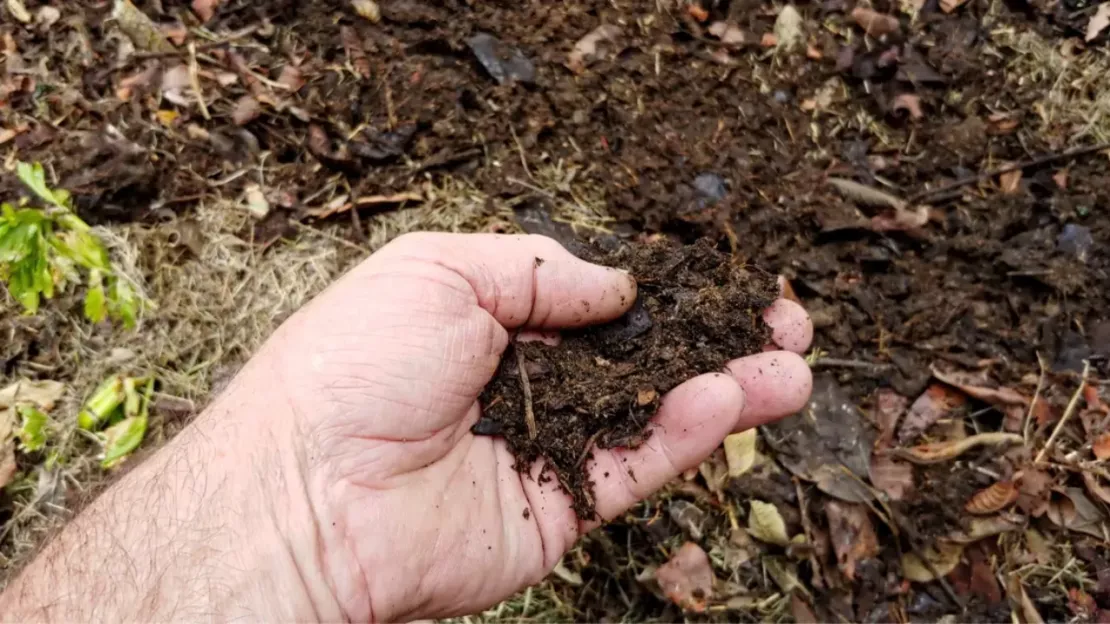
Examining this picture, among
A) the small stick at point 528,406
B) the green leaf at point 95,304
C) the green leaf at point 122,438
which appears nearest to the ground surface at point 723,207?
the green leaf at point 122,438

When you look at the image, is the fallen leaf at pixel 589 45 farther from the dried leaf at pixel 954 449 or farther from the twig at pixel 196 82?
the dried leaf at pixel 954 449

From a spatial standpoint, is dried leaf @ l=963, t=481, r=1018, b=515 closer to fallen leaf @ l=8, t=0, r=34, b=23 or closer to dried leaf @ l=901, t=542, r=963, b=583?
dried leaf @ l=901, t=542, r=963, b=583

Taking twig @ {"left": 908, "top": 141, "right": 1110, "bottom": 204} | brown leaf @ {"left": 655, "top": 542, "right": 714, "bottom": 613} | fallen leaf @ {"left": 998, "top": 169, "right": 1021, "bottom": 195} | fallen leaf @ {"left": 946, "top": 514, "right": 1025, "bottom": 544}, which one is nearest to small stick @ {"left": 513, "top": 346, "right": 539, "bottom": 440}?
brown leaf @ {"left": 655, "top": 542, "right": 714, "bottom": 613}

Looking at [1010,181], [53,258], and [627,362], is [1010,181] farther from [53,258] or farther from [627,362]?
[53,258]

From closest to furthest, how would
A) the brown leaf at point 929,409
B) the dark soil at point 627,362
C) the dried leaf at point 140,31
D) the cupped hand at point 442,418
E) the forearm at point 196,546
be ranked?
1. the forearm at point 196,546
2. the cupped hand at point 442,418
3. the dark soil at point 627,362
4. the brown leaf at point 929,409
5. the dried leaf at point 140,31

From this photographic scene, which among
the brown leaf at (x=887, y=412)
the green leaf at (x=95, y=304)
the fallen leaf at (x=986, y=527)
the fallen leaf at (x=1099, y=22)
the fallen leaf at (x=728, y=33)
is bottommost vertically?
the fallen leaf at (x=986, y=527)

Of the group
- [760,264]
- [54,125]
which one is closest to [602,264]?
[760,264]

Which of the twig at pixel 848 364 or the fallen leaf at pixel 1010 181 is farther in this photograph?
the fallen leaf at pixel 1010 181

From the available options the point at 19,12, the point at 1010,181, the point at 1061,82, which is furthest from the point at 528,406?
the point at 19,12
